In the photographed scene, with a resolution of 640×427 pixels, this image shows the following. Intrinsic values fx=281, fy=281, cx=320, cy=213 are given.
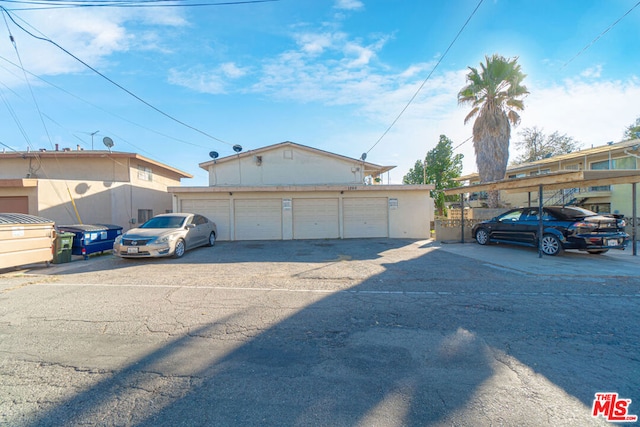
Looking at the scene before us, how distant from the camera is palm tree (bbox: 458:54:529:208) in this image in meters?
16.5

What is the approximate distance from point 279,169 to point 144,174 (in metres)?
8.69

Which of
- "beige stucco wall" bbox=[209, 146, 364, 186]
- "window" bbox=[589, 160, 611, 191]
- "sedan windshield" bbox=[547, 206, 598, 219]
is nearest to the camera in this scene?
"sedan windshield" bbox=[547, 206, 598, 219]

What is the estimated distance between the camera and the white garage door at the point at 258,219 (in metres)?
14.4

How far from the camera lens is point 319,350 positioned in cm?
324

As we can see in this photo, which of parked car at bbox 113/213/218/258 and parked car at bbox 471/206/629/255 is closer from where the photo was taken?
parked car at bbox 471/206/629/255

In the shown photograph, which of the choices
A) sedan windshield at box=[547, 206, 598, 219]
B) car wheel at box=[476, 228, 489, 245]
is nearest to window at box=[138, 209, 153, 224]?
car wheel at box=[476, 228, 489, 245]

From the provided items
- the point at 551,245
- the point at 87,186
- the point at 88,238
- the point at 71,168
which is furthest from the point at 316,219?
the point at 71,168

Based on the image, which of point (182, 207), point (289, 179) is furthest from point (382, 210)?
point (182, 207)

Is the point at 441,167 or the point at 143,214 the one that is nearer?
the point at 143,214

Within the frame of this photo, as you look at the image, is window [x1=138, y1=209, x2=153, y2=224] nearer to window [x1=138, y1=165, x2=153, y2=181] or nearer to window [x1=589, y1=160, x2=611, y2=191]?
window [x1=138, y1=165, x2=153, y2=181]

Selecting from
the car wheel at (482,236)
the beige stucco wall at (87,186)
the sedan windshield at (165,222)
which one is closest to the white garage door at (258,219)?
the sedan windshield at (165,222)

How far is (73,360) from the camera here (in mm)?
3076

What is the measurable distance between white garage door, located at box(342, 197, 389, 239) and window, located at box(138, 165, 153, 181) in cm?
1250

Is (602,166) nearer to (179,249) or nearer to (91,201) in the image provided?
(179,249)
